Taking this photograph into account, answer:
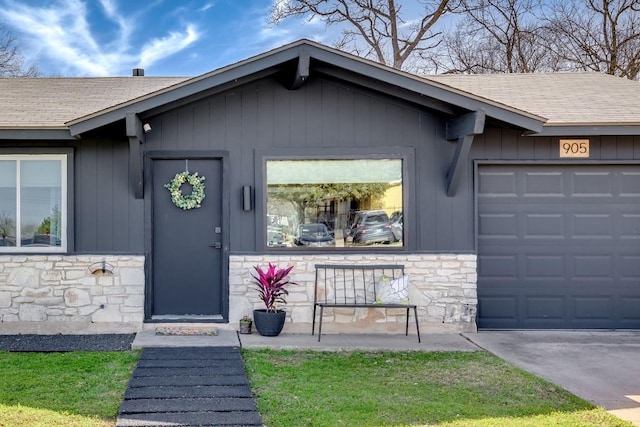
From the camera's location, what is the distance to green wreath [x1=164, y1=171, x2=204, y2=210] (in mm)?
6574

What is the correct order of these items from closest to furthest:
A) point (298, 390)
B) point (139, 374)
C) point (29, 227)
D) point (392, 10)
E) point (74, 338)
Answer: point (298, 390), point (139, 374), point (74, 338), point (29, 227), point (392, 10)

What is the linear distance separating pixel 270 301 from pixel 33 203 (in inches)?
122

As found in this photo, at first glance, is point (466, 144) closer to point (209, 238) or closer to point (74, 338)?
point (209, 238)

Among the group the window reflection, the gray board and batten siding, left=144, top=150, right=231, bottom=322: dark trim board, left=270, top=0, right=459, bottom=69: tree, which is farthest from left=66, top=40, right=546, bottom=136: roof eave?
left=270, top=0, right=459, bottom=69: tree

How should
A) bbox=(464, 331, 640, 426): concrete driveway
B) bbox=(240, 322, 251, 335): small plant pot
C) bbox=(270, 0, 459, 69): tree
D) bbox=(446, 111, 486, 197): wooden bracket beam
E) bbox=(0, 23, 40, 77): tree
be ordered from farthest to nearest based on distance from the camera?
bbox=(0, 23, 40, 77): tree → bbox=(270, 0, 459, 69): tree → bbox=(240, 322, 251, 335): small plant pot → bbox=(446, 111, 486, 197): wooden bracket beam → bbox=(464, 331, 640, 426): concrete driveway

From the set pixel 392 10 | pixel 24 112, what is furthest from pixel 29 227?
pixel 392 10

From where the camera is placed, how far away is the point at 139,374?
15.3 feet

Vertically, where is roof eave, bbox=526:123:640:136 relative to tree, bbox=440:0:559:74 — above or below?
below

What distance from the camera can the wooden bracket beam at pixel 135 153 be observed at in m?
5.88

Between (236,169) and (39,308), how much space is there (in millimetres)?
2824

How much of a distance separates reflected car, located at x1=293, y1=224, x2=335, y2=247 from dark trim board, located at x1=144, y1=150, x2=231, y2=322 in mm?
869

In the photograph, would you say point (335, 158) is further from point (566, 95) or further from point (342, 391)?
point (566, 95)

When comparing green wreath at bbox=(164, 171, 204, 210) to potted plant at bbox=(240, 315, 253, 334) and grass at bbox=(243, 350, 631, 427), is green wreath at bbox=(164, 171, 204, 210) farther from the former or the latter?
grass at bbox=(243, 350, 631, 427)

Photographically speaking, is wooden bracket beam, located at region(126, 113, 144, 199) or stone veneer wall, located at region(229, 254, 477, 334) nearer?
wooden bracket beam, located at region(126, 113, 144, 199)
